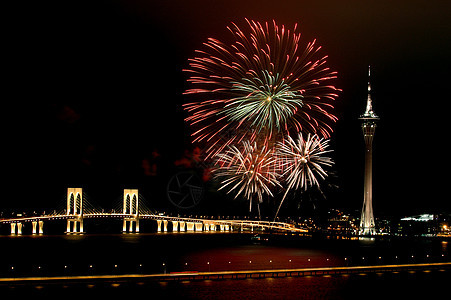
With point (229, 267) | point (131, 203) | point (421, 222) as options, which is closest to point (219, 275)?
point (229, 267)

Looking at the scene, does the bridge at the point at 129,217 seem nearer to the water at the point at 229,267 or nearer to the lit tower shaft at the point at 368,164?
the lit tower shaft at the point at 368,164

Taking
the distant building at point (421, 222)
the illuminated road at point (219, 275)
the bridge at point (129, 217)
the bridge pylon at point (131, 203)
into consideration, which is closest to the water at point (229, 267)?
the illuminated road at point (219, 275)

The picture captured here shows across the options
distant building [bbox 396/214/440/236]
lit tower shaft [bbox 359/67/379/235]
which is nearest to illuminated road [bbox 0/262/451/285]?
lit tower shaft [bbox 359/67/379/235]

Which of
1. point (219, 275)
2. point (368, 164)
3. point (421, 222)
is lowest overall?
point (421, 222)

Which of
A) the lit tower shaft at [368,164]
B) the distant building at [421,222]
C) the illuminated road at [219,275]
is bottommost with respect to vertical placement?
the distant building at [421,222]

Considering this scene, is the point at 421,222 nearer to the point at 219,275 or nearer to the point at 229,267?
the point at 229,267

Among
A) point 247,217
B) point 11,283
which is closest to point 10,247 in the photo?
point 11,283

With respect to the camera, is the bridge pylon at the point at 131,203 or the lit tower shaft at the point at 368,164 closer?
the lit tower shaft at the point at 368,164

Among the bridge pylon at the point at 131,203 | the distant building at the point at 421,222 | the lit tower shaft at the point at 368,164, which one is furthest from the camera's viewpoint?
the distant building at the point at 421,222

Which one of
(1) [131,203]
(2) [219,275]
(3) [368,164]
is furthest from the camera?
(1) [131,203]
